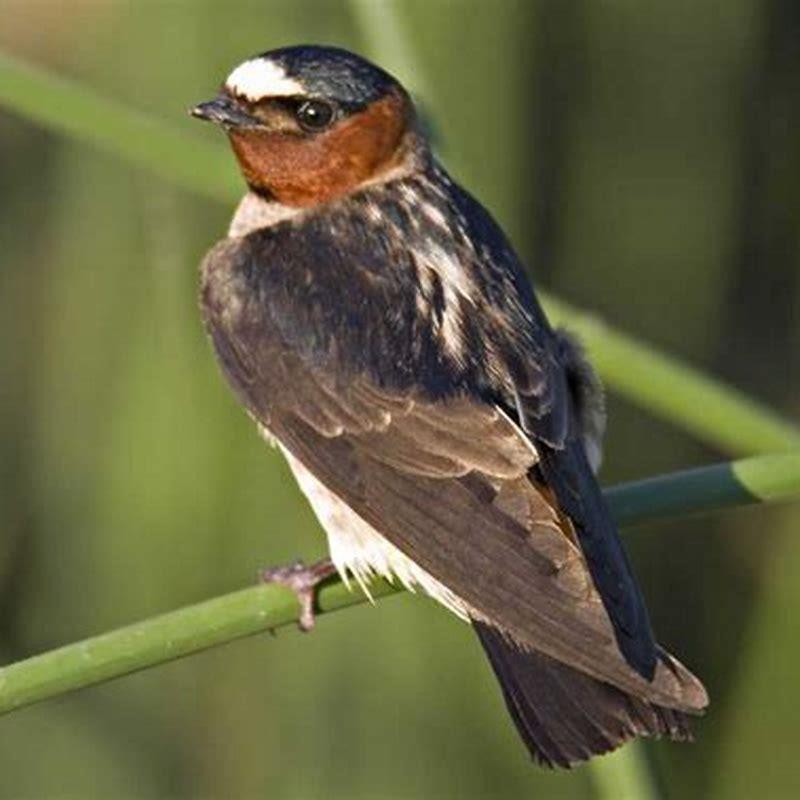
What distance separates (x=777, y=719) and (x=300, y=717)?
2.09 ft

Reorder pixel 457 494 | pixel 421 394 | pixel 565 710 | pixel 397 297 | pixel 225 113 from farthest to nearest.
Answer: pixel 225 113
pixel 397 297
pixel 421 394
pixel 457 494
pixel 565 710

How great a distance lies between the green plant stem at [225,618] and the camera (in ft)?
5.78

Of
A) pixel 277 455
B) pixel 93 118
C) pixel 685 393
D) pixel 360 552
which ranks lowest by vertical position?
pixel 277 455

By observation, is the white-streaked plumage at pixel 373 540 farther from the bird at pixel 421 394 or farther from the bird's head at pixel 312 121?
the bird's head at pixel 312 121

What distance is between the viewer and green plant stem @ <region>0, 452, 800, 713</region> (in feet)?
5.78

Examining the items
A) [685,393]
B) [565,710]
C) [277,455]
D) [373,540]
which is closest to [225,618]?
[565,710]

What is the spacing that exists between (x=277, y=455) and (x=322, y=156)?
0.49m

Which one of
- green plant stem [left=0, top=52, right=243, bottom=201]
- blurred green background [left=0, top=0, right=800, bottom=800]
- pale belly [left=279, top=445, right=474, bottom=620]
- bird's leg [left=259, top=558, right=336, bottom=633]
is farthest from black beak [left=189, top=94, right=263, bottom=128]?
bird's leg [left=259, top=558, right=336, bottom=633]

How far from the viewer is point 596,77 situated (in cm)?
326

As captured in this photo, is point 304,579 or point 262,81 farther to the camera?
Answer: point 262,81

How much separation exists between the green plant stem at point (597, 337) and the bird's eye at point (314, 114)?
18cm

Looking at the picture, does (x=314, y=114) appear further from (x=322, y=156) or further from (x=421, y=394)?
(x=421, y=394)

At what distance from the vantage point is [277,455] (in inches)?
114

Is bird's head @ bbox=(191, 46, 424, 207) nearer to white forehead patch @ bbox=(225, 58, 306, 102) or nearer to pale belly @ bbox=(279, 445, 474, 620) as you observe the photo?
white forehead patch @ bbox=(225, 58, 306, 102)
